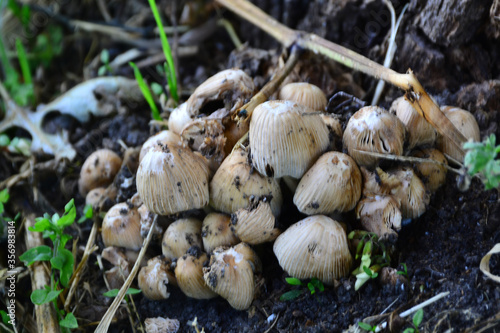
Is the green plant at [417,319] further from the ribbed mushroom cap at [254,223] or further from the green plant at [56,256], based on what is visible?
the green plant at [56,256]

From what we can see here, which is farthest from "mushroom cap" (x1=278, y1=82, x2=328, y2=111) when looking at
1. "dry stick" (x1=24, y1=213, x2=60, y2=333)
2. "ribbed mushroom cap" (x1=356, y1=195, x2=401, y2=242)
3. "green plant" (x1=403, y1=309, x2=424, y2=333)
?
"dry stick" (x1=24, y1=213, x2=60, y2=333)

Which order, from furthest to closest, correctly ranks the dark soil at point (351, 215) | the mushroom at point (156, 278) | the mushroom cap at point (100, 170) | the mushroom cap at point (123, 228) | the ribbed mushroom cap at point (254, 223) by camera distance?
1. the mushroom cap at point (100, 170)
2. the mushroom cap at point (123, 228)
3. the mushroom at point (156, 278)
4. the ribbed mushroom cap at point (254, 223)
5. the dark soil at point (351, 215)

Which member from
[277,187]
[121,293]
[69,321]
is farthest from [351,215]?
[69,321]

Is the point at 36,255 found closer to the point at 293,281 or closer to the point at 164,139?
the point at 164,139

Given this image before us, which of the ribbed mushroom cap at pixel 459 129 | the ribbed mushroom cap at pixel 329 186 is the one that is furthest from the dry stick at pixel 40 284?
the ribbed mushroom cap at pixel 459 129

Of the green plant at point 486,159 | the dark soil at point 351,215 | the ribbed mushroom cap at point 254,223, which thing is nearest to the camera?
the green plant at point 486,159

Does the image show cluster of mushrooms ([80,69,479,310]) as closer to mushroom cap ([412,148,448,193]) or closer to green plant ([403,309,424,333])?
mushroom cap ([412,148,448,193])

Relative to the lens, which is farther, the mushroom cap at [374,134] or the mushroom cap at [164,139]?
the mushroom cap at [164,139]
